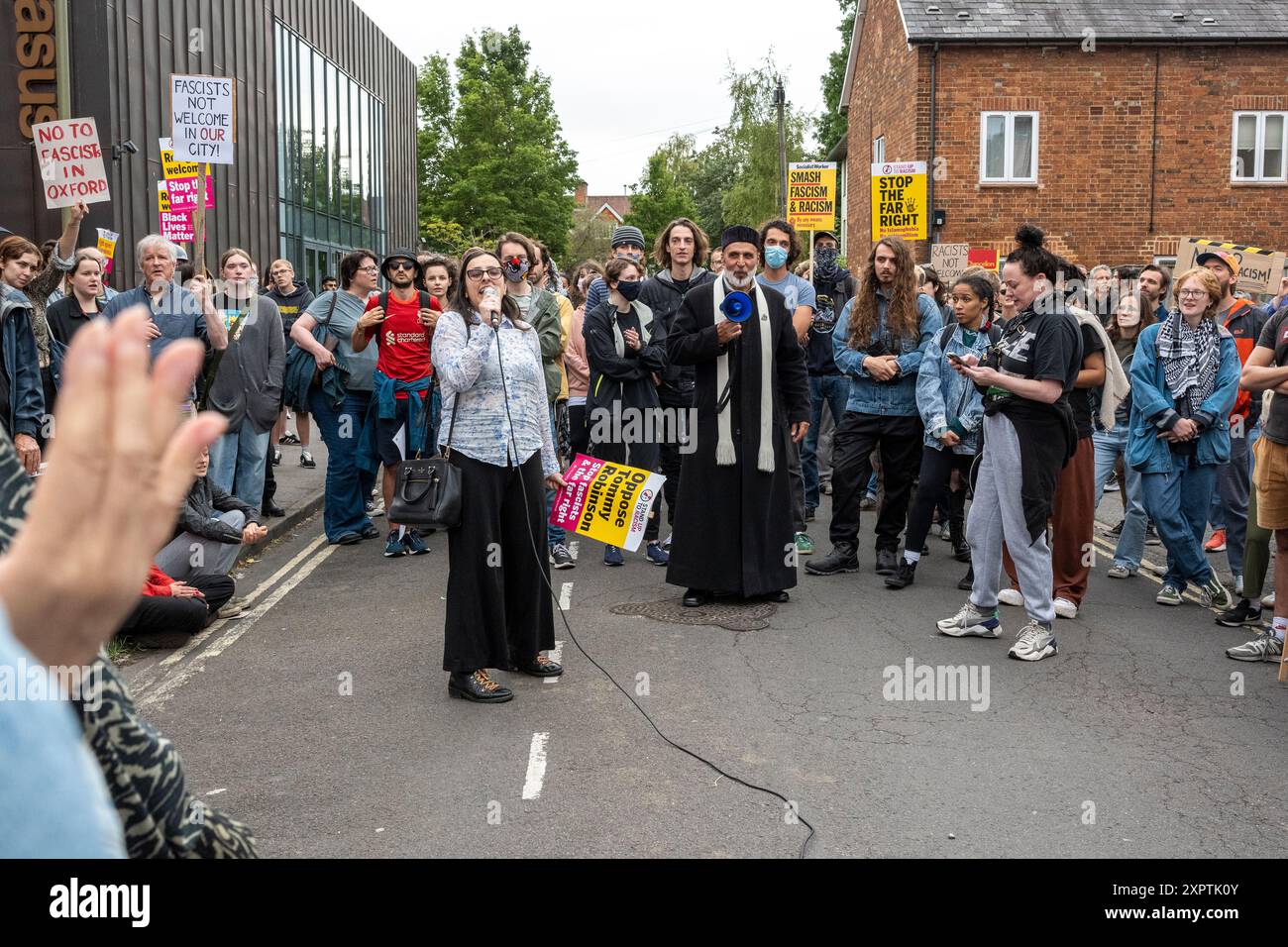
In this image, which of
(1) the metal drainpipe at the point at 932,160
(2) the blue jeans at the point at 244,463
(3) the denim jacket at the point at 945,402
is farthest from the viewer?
(1) the metal drainpipe at the point at 932,160

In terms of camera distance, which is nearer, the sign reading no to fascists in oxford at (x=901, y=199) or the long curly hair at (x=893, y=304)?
the long curly hair at (x=893, y=304)

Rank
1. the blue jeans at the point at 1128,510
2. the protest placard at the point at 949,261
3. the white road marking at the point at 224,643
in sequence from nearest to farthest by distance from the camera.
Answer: the white road marking at the point at 224,643
the blue jeans at the point at 1128,510
the protest placard at the point at 949,261

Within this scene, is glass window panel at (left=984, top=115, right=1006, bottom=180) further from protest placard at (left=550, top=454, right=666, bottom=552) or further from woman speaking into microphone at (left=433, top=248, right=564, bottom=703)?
woman speaking into microphone at (left=433, top=248, right=564, bottom=703)

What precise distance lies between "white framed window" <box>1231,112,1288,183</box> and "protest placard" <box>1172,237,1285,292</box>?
16.0m

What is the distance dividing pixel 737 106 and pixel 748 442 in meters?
52.6

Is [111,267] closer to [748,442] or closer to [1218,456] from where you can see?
[748,442]

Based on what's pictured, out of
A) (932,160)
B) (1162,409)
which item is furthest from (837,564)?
(932,160)

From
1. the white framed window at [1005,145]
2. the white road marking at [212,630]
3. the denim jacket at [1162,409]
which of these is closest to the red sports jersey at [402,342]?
the white road marking at [212,630]

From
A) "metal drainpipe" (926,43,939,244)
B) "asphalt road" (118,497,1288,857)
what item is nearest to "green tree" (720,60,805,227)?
"metal drainpipe" (926,43,939,244)

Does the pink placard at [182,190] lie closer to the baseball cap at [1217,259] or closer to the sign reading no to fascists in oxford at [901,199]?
the sign reading no to fascists in oxford at [901,199]

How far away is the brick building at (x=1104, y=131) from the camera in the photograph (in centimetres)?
2653

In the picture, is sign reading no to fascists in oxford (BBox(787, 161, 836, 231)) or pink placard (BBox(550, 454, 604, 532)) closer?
pink placard (BBox(550, 454, 604, 532))

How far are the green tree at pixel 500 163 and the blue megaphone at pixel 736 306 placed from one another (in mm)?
47324

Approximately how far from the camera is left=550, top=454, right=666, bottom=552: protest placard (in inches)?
332
